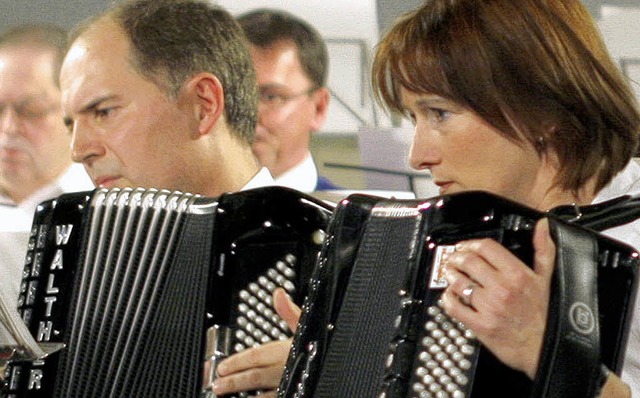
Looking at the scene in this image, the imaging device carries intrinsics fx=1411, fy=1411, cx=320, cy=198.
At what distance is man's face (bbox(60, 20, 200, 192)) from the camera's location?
2.73 metres

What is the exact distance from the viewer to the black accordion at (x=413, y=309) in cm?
170

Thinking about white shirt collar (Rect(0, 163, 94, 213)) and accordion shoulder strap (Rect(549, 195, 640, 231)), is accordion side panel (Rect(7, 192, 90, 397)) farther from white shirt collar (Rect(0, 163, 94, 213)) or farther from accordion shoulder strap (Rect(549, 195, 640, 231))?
white shirt collar (Rect(0, 163, 94, 213))

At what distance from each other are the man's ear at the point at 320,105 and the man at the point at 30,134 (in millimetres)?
724

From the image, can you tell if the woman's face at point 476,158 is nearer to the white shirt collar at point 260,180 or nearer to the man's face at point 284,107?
the white shirt collar at point 260,180

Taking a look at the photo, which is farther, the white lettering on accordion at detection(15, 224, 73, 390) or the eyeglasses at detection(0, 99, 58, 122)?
the eyeglasses at detection(0, 99, 58, 122)

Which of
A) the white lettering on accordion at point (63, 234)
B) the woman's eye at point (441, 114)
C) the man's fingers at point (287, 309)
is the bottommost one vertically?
the man's fingers at point (287, 309)

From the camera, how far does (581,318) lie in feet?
5.50

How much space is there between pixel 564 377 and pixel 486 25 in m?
0.65

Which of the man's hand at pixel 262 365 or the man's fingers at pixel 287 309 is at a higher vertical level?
the man's fingers at pixel 287 309

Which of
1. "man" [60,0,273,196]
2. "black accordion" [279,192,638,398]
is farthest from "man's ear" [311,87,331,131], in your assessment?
"black accordion" [279,192,638,398]

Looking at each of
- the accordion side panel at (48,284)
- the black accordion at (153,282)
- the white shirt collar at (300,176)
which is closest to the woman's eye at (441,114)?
the black accordion at (153,282)

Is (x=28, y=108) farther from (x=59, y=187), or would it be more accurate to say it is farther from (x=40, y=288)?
(x=40, y=288)

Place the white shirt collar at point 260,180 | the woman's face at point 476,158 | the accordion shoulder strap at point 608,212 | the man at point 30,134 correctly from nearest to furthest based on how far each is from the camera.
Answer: the accordion shoulder strap at point 608,212, the woman's face at point 476,158, the white shirt collar at point 260,180, the man at point 30,134

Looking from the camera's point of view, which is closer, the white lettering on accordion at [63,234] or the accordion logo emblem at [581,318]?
the accordion logo emblem at [581,318]
